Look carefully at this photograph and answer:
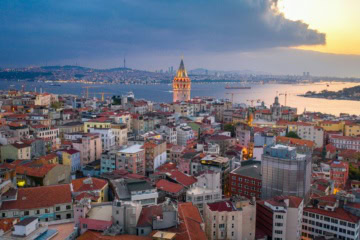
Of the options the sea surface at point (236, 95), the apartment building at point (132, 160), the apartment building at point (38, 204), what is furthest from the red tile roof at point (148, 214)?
the sea surface at point (236, 95)

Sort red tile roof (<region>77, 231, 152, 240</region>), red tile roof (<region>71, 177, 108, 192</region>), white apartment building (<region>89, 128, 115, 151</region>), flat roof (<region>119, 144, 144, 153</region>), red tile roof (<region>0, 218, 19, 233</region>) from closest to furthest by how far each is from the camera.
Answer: red tile roof (<region>77, 231, 152, 240</region>)
red tile roof (<region>0, 218, 19, 233</region>)
red tile roof (<region>71, 177, 108, 192</region>)
flat roof (<region>119, 144, 144, 153</region>)
white apartment building (<region>89, 128, 115, 151</region>)

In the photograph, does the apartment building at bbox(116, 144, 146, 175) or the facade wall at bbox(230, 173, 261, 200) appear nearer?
the facade wall at bbox(230, 173, 261, 200)

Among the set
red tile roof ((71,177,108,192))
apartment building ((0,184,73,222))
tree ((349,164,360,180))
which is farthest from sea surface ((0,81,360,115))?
apartment building ((0,184,73,222))

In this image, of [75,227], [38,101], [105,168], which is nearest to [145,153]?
[105,168]

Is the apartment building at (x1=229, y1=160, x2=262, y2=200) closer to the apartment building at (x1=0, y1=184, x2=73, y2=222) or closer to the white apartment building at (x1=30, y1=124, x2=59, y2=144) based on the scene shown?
the apartment building at (x1=0, y1=184, x2=73, y2=222)

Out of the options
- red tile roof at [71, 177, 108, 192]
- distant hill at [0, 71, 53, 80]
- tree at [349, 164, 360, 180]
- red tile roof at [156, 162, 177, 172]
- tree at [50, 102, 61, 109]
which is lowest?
tree at [349, 164, 360, 180]

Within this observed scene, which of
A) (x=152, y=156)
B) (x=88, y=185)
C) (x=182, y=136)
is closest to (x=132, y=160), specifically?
(x=152, y=156)

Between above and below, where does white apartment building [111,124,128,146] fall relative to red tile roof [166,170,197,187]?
above
